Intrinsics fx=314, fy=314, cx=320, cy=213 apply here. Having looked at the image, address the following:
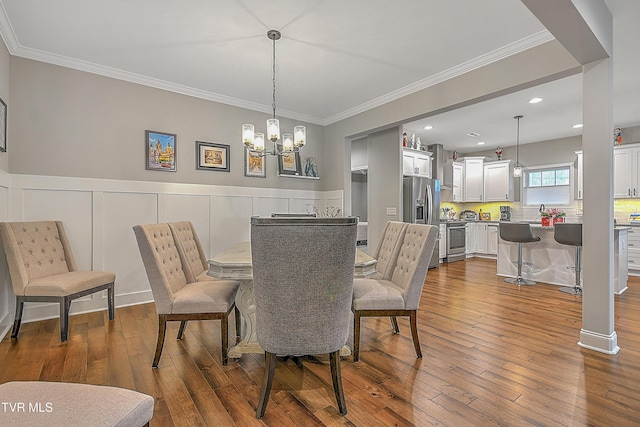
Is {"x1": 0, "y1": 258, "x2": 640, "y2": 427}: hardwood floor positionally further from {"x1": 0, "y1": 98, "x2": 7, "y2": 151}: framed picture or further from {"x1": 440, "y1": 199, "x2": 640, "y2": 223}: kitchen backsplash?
{"x1": 440, "y1": 199, "x2": 640, "y2": 223}: kitchen backsplash

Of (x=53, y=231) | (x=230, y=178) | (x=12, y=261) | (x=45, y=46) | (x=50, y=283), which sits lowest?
(x=50, y=283)

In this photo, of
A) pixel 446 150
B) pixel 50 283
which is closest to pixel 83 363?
pixel 50 283

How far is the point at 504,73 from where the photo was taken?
9.50ft

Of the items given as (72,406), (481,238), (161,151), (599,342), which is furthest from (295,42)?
(481,238)

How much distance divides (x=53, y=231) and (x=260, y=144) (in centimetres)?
211

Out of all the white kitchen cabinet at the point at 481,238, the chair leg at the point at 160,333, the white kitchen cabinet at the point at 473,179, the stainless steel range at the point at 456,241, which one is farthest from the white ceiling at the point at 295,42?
the white kitchen cabinet at the point at 481,238

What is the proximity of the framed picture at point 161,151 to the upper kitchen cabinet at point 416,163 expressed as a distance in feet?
11.7

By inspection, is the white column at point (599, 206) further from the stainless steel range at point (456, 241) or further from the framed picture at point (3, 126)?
the framed picture at point (3, 126)

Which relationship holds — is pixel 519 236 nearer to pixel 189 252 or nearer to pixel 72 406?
pixel 189 252

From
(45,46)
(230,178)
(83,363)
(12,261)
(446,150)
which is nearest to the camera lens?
(83,363)

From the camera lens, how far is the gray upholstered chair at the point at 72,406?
846 mm

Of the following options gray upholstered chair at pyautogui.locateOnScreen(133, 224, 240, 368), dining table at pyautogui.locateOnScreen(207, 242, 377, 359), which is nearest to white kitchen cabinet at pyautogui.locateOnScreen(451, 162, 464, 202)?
dining table at pyautogui.locateOnScreen(207, 242, 377, 359)

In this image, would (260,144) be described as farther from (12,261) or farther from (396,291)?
(12,261)

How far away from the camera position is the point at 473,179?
7.44m
